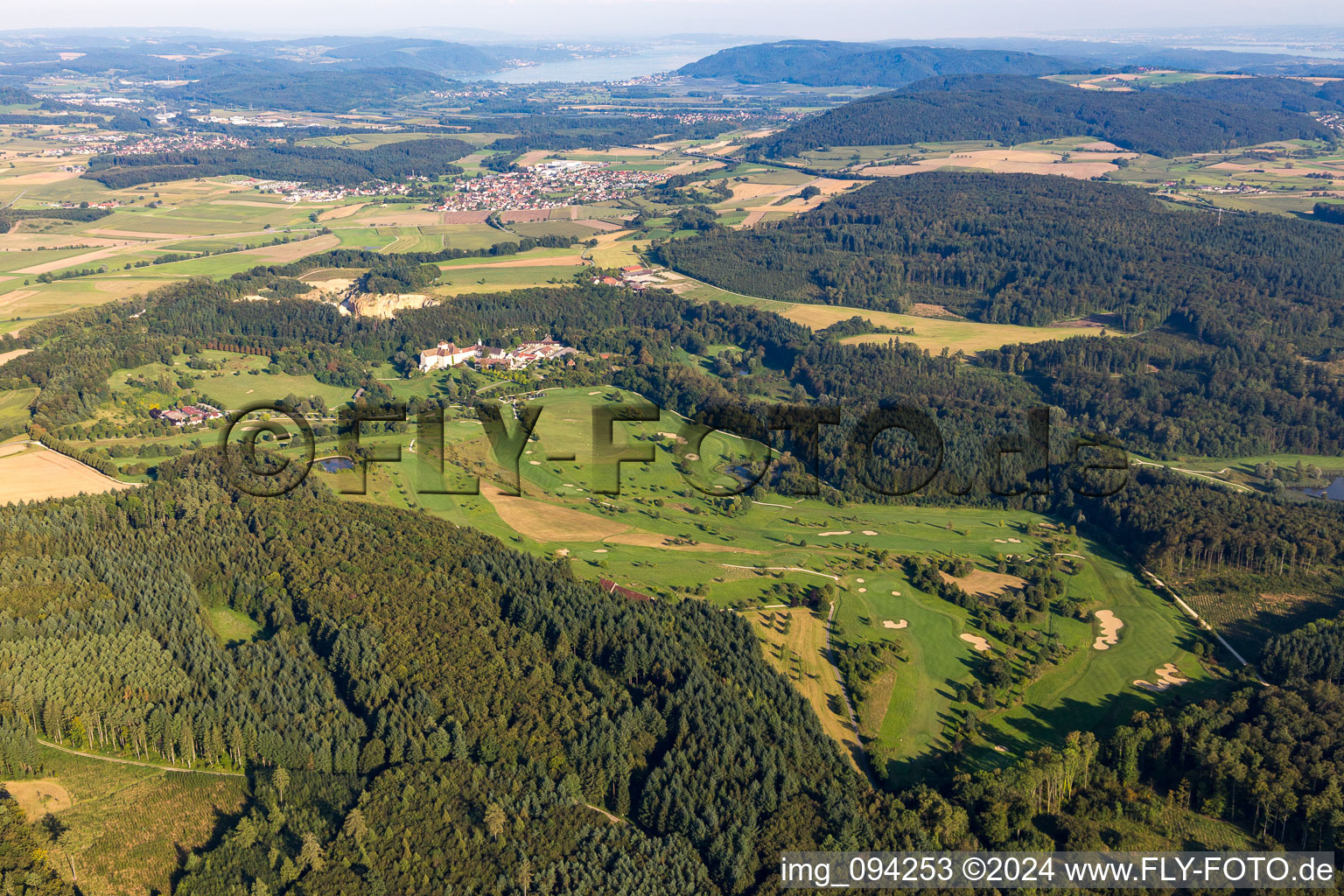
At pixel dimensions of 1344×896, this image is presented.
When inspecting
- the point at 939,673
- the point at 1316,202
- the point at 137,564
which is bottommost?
the point at 939,673

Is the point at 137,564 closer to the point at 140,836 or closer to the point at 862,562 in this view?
the point at 140,836

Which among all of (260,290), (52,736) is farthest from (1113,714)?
(260,290)

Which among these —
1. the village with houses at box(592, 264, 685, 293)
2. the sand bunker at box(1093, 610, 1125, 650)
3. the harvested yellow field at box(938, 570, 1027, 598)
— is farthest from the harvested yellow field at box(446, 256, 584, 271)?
the sand bunker at box(1093, 610, 1125, 650)

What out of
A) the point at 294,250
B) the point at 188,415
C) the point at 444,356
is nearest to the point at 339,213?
the point at 294,250

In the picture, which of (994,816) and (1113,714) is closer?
(994,816)

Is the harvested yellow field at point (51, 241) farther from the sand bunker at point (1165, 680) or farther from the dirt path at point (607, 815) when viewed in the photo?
the sand bunker at point (1165, 680)

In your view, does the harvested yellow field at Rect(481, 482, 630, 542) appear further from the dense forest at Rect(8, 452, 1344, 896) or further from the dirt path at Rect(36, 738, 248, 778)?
the dirt path at Rect(36, 738, 248, 778)
